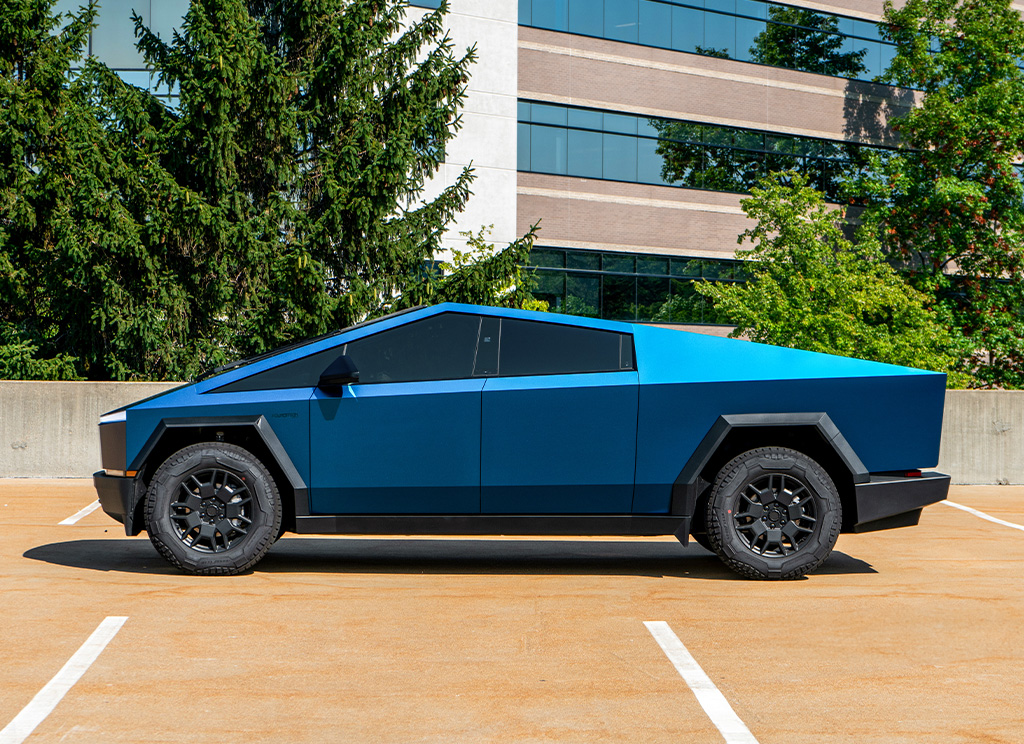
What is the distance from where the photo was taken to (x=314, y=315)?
14.6 m

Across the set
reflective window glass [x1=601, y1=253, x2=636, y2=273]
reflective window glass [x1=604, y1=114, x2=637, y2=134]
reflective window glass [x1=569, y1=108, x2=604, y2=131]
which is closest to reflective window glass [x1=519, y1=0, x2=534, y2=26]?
reflective window glass [x1=569, y1=108, x2=604, y2=131]

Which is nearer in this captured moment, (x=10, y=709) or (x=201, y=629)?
(x=10, y=709)

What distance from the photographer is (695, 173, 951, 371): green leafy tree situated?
1986 centimetres

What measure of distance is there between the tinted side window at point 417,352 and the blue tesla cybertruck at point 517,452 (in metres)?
0.01

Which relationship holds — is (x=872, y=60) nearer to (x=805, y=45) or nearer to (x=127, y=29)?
(x=805, y=45)

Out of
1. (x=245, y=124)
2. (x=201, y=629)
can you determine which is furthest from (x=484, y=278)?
(x=201, y=629)

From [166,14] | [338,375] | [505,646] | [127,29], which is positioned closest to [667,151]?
[166,14]

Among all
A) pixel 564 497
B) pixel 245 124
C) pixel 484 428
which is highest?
pixel 245 124

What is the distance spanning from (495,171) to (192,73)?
12.4 metres

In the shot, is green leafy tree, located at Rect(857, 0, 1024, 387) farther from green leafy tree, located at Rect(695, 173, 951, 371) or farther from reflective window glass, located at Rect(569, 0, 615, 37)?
reflective window glass, located at Rect(569, 0, 615, 37)

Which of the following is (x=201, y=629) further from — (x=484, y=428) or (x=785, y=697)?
(x=785, y=697)

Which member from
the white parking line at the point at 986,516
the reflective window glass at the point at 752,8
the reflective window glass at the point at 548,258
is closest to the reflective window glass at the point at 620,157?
the reflective window glass at the point at 548,258

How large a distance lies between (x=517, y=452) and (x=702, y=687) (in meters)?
2.39

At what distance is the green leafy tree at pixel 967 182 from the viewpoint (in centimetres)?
2891
